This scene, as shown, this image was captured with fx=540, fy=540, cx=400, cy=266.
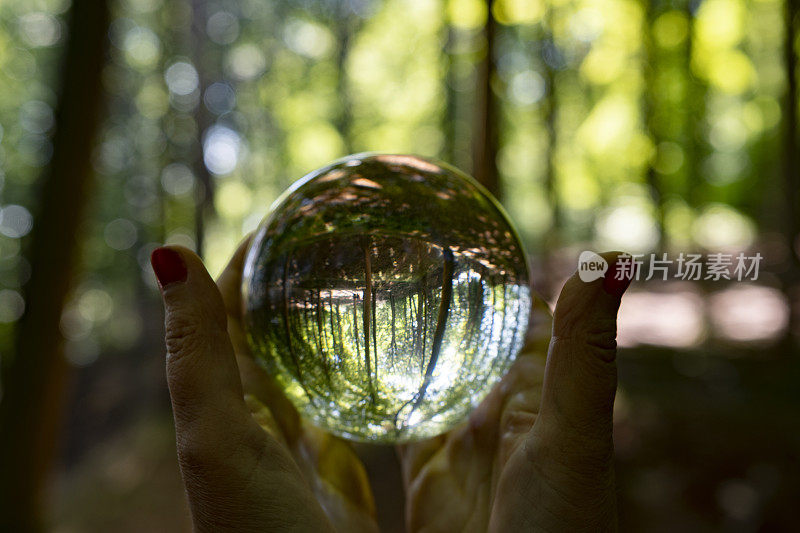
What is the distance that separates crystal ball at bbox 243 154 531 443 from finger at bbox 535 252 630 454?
0.61 feet

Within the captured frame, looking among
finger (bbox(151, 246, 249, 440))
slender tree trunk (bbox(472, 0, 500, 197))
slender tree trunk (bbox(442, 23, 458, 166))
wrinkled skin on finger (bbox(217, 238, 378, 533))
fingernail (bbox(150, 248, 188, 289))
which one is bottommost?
wrinkled skin on finger (bbox(217, 238, 378, 533))

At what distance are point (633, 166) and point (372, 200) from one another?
1581 centimetres

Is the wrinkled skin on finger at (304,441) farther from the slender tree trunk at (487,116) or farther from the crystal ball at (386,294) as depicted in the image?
the slender tree trunk at (487,116)

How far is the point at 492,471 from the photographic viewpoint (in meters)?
1.87

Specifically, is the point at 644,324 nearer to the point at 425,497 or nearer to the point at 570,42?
the point at 570,42

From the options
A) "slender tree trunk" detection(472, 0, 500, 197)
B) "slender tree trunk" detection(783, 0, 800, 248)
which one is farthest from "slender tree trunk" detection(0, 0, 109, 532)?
"slender tree trunk" detection(783, 0, 800, 248)

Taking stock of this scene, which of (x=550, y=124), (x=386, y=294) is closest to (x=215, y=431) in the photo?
(x=386, y=294)

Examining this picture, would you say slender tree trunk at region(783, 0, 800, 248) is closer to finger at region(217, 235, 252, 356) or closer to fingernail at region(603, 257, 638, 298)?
fingernail at region(603, 257, 638, 298)

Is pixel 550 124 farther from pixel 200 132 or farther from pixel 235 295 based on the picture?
pixel 235 295

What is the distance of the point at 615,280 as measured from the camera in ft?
4.43

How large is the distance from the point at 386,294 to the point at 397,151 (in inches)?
300

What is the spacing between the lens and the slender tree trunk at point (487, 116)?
15.8 feet

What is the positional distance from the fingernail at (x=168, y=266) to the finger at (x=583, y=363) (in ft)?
3.30

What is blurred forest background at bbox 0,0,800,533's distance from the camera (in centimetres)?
379
